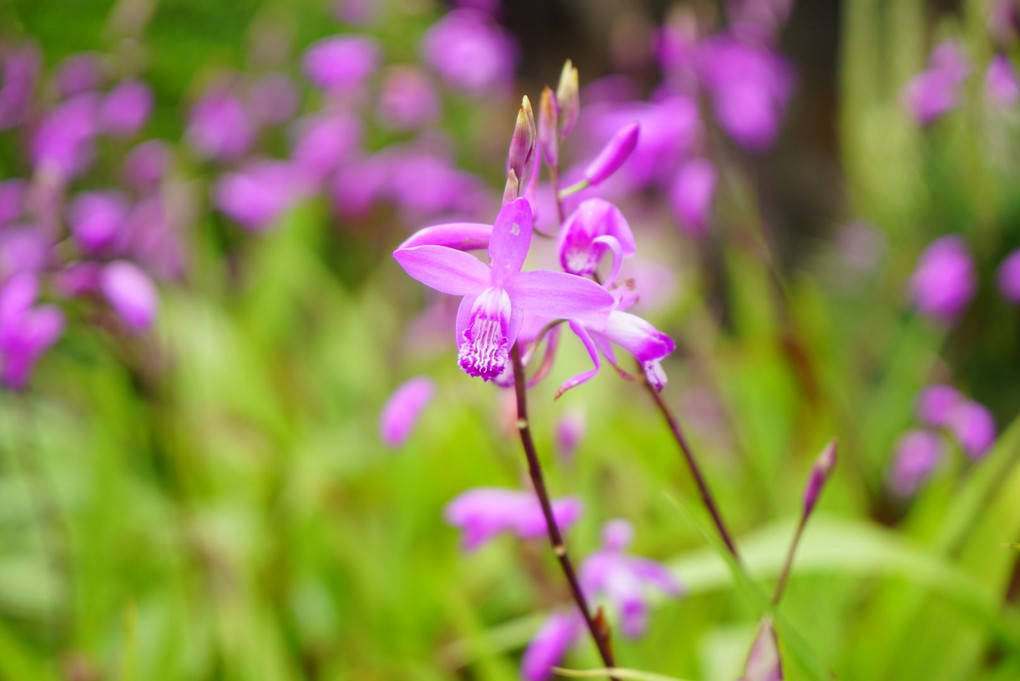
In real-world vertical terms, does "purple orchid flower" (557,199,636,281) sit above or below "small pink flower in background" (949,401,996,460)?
above

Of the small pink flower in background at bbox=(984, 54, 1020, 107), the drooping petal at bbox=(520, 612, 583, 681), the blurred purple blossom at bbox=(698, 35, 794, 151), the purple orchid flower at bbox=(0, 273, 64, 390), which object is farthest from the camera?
the blurred purple blossom at bbox=(698, 35, 794, 151)

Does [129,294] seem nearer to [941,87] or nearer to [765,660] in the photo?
[765,660]

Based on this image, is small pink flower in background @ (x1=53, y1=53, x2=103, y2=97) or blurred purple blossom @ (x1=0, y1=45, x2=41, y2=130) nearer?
blurred purple blossom @ (x1=0, y1=45, x2=41, y2=130)

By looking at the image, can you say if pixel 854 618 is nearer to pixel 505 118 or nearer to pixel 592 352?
pixel 592 352

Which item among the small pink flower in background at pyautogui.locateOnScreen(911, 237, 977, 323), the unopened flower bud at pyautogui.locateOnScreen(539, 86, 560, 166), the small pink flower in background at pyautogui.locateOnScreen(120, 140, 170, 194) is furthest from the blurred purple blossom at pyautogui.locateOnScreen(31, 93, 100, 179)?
the small pink flower in background at pyautogui.locateOnScreen(911, 237, 977, 323)

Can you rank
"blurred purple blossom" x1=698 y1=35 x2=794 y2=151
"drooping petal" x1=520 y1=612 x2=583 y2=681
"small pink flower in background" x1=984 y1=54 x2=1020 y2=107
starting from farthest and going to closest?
1. "blurred purple blossom" x1=698 y1=35 x2=794 y2=151
2. "small pink flower in background" x1=984 y1=54 x2=1020 y2=107
3. "drooping petal" x1=520 y1=612 x2=583 y2=681

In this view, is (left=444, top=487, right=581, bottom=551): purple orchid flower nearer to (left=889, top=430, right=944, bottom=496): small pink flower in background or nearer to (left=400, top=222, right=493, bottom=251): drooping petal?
(left=400, top=222, right=493, bottom=251): drooping petal

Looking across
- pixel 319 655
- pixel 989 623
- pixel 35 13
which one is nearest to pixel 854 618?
pixel 989 623

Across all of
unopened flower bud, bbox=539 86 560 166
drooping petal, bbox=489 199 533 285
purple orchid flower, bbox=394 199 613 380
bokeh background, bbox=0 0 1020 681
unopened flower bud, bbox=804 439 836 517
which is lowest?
bokeh background, bbox=0 0 1020 681

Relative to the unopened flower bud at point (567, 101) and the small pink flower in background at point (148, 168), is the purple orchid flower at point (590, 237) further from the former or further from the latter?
the small pink flower in background at point (148, 168)
